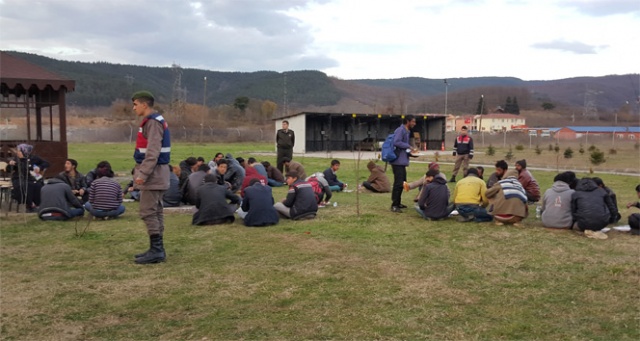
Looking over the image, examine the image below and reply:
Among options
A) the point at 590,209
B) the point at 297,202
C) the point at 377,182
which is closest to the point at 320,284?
the point at 297,202

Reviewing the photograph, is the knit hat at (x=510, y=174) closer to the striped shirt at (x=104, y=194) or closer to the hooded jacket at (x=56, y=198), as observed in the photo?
the striped shirt at (x=104, y=194)

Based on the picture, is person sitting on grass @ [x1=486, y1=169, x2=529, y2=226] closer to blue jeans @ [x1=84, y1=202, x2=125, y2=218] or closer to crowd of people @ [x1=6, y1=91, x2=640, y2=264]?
crowd of people @ [x1=6, y1=91, x2=640, y2=264]

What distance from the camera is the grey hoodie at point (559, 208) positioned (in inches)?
324

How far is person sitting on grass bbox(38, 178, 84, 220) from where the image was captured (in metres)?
8.89

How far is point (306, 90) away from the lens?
457 ft

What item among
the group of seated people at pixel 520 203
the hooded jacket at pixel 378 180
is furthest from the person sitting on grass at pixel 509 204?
the hooded jacket at pixel 378 180

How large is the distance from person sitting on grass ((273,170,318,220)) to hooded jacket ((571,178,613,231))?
4.01m

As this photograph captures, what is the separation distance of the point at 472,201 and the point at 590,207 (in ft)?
5.80

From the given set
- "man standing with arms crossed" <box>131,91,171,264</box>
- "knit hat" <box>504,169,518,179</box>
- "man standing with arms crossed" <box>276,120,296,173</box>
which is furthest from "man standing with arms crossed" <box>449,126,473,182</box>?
"man standing with arms crossed" <box>131,91,171,264</box>

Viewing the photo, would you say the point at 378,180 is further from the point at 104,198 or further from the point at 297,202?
the point at 104,198

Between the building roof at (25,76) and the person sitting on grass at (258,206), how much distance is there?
8.59 meters

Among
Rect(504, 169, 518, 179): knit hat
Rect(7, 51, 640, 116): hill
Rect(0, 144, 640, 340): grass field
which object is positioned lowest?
Rect(0, 144, 640, 340): grass field

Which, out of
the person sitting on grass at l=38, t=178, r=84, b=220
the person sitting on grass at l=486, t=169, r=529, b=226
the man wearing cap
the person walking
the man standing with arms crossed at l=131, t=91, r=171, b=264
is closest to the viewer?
the man standing with arms crossed at l=131, t=91, r=171, b=264

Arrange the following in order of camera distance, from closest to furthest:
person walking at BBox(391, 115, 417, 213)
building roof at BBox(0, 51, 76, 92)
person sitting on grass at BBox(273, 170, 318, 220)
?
person sitting on grass at BBox(273, 170, 318, 220) → person walking at BBox(391, 115, 417, 213) → building roof at BBox(0, 51, 76, 92)
